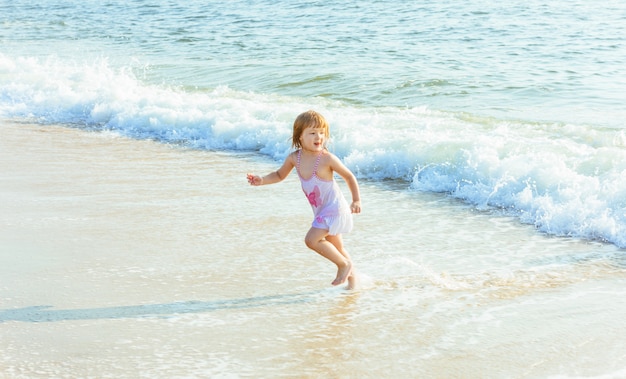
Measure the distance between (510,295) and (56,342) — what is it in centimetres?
250

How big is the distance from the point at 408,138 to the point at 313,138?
13.4 feet

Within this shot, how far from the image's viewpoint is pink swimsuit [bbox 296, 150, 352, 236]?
16.9 ft

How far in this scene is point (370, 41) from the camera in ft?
58.0

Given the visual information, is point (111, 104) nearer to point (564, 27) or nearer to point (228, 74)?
point (228, 74)

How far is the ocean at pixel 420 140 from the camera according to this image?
4.50 m

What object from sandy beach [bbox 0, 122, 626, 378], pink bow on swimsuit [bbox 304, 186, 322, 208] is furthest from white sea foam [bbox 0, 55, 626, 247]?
pink bow on swimsuit [bbox 304, 186, 322, 208]

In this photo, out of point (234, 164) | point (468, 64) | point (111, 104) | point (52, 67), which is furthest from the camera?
point (52, 67)

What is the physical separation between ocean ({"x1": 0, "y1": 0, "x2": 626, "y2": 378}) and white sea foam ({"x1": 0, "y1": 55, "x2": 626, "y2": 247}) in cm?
3

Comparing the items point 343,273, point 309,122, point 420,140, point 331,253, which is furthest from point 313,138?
point 420,140

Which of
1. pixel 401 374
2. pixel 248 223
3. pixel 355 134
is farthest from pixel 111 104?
pixel 401 374

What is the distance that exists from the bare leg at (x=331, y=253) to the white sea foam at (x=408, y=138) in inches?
81.1

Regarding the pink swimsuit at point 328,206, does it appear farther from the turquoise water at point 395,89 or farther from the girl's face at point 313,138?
the turquoise water at point 395,89

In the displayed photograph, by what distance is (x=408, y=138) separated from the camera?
907cm

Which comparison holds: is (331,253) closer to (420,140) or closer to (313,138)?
(313,138)
